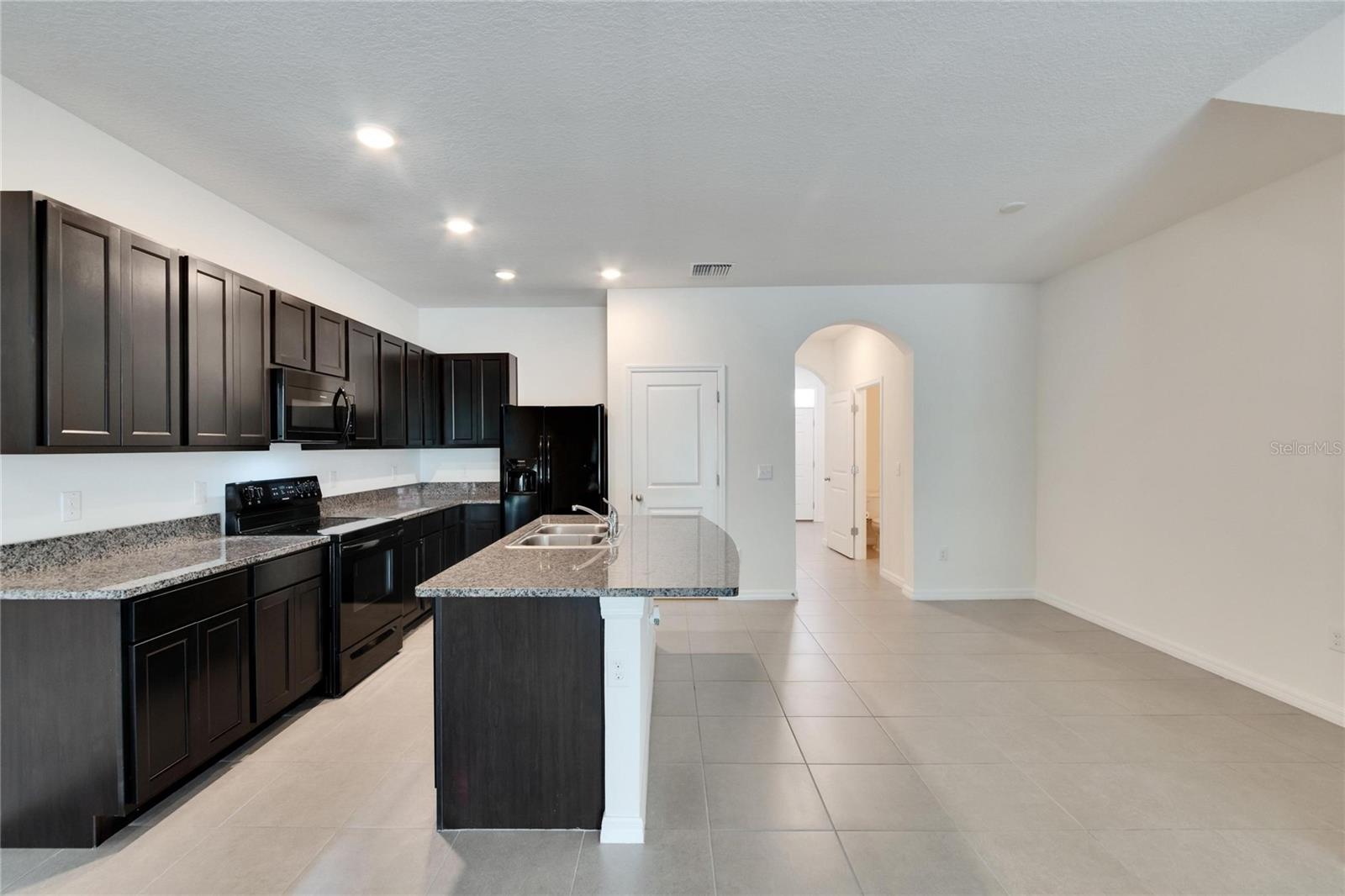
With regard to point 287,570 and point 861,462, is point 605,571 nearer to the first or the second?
→ point 287,570

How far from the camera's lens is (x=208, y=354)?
257 cm

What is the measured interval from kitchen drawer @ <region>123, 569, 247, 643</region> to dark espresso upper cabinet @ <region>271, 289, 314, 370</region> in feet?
4.23

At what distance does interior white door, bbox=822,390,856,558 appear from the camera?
22.3 ft

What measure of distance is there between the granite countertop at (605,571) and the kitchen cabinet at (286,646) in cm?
107

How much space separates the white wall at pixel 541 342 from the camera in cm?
549

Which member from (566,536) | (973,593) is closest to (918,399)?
(973,593)

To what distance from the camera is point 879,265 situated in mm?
4285

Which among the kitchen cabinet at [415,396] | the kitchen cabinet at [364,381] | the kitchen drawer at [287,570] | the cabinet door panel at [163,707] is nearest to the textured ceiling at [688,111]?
the kitchen cabinet at [364,381]

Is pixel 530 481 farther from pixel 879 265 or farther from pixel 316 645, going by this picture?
pixel 879 265

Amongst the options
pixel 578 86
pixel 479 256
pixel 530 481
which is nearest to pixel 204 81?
pixel 578 86

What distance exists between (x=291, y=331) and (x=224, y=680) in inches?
73.1

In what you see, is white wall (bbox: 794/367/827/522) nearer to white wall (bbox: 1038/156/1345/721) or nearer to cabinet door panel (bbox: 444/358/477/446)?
Result: white wall (bbox: 1038/156/1345/721)

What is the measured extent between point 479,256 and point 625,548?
264 centimetres

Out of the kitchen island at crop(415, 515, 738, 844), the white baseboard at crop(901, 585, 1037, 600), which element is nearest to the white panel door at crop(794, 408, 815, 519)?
the white baseboard at crop(901, 585, 1037, 600)
